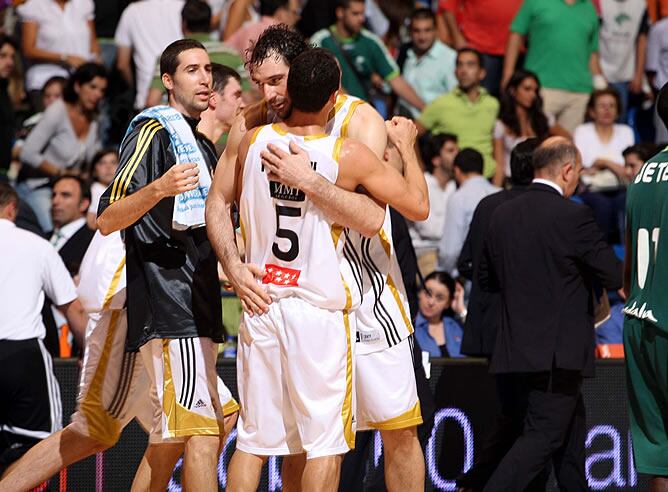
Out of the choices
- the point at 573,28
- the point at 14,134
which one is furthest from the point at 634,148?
the point at 14,134

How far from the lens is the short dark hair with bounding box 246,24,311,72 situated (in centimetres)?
621

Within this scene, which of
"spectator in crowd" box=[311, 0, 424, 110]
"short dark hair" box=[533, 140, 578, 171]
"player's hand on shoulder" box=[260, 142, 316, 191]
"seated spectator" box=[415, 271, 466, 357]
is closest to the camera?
"player's hand on shoulder" box=[260, 142, 316, 191]

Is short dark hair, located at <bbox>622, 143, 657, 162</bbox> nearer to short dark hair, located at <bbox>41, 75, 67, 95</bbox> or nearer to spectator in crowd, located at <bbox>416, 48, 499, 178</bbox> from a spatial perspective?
spectator in crowd, located at <bbox>416, 48, 499, 178</bbox>

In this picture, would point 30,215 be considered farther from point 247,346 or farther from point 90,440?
point 247,346

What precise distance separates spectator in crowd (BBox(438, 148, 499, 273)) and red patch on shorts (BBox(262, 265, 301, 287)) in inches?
206

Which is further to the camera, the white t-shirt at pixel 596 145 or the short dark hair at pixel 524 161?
the white t-shirt at pixel 596 145

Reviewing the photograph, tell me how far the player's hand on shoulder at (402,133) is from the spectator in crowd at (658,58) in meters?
8.16

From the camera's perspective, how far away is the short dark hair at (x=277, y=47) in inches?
245

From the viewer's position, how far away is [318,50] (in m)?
5.86

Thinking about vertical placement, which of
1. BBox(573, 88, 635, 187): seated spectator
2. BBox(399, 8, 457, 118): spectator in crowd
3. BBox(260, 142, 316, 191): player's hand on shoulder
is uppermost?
BBox(399, 8, 457, 118): spectator in crowd

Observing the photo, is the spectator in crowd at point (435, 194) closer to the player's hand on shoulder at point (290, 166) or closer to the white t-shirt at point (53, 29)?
the white t-shirt at point (53, 29)

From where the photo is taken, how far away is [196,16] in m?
11.9

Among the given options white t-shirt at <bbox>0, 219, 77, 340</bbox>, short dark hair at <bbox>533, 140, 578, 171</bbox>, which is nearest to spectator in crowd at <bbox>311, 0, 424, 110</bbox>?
short dark hair at <bbox>533, 140, 578, 171</bbox>

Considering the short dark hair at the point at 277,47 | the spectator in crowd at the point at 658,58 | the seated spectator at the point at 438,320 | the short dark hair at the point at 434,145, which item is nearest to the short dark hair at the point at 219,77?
the short dark hair at the point at 277,47
